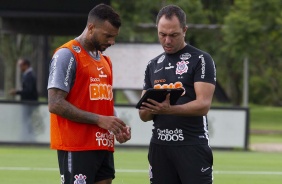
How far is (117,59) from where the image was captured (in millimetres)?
24172

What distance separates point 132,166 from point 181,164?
31.9 ft

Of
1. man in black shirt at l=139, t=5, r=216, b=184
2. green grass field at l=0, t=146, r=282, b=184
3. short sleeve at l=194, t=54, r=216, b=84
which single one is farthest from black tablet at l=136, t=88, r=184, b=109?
green grass field at l=0, t=146, r=282, b=184

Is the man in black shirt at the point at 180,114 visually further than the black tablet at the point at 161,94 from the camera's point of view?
Yes

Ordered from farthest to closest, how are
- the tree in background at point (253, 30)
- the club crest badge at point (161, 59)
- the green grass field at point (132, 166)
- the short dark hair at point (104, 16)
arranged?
the tree in background at point (253, 30)
the green grass field at point (132, 166)
the club crest badge at point (161, 59)
the short dark hair at point (104, 16)

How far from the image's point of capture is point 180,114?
297 inches

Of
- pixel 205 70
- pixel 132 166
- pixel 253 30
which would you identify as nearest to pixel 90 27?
pixel 205 70

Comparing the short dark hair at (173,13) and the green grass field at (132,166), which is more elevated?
the short dark hair at (173,13)

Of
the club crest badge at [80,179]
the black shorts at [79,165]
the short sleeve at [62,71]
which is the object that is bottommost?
the club crest badge at [80,179]

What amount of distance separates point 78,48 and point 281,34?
26.7 m

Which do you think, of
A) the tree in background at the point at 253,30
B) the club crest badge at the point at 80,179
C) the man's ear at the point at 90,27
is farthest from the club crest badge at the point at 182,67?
the tree in background at the point at 253,30

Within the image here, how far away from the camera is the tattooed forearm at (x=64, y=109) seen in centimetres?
727

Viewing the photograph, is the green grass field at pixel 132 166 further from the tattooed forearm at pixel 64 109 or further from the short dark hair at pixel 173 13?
the tattooed forearm at pixel 64 109

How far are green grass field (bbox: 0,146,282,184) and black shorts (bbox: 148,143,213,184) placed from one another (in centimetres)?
671

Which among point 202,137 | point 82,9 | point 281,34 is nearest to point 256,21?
point 281,34
